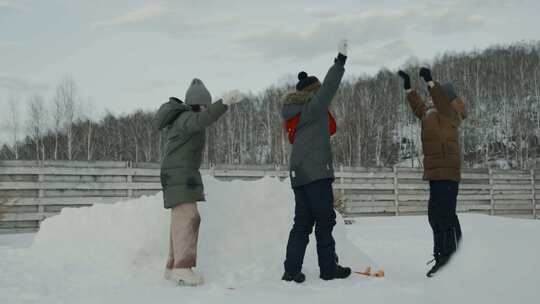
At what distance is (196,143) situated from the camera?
13.4 ft

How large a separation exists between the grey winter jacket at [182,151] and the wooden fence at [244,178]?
26.0 feet

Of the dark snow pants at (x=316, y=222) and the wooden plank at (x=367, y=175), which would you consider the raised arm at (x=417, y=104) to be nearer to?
the dark snow pants at (x=316, y=222)

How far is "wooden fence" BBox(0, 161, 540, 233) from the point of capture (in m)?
11.3

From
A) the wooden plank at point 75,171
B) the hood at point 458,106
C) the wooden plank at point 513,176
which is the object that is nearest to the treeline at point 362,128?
the wooden plank at point 513,176

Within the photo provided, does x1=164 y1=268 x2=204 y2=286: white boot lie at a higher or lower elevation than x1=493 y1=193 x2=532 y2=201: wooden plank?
higher

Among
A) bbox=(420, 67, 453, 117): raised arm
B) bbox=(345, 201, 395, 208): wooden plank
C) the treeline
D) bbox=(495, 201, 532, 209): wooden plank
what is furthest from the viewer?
the treeline

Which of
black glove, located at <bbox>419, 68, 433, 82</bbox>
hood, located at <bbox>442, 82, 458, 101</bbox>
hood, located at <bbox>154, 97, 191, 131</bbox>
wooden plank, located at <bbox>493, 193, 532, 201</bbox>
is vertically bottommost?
wooden plank, located at <bbox>493, 193, 532, 201</bbox>

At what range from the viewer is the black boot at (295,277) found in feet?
13.0

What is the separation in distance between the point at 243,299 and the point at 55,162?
30.5ft

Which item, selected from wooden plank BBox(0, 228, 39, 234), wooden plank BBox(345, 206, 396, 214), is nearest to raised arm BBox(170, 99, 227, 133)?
wooden plank BBox(0, 228, 39, 234)

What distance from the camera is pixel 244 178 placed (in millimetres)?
13961

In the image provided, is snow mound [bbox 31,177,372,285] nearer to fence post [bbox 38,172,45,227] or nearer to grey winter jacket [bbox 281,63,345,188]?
grey winter jacket [bbox 281,63,345,188]

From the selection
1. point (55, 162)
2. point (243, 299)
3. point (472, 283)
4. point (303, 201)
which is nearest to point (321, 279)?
point (303, 201)

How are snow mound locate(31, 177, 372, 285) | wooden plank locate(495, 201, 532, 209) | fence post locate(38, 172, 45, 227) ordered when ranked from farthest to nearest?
wooden plank locate(495, 201, 532, 209), fence post locate(38, 172, 45, 227), snow mound locate(31, 177, 372, 285)
